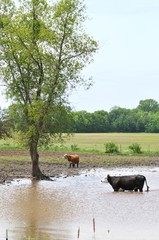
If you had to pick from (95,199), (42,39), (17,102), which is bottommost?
(95,199)

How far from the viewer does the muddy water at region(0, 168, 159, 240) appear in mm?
15898

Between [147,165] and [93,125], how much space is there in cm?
9469

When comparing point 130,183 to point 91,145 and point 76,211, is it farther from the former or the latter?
point 91,145

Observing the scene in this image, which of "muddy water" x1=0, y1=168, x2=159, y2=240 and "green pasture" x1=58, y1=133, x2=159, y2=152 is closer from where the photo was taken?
"muddy water" x1=0, y1=168, x2=159, y2=240

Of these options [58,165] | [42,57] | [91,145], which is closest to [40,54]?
[42,57]

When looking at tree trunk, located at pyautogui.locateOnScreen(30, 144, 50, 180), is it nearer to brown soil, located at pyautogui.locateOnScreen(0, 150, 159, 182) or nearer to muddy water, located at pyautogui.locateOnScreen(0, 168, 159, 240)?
brown soil, located at pyautogui.locateOnScreen(0, 150, 159, 182)

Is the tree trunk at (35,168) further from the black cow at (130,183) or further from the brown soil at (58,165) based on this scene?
the black cow at (130,183)

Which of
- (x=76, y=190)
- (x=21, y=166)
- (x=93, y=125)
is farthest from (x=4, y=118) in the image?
(x=93, y=125)

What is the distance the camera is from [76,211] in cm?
2056

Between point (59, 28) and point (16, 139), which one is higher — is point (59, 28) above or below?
above

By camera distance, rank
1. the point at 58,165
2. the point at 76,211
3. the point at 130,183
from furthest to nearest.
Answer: the point at 58,165 < the point at 130,183 < the point at 76,211

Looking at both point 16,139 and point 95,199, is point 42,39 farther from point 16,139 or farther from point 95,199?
point 95,199

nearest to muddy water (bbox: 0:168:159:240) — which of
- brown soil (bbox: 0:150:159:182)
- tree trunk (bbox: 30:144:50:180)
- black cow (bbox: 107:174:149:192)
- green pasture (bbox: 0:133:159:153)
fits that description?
black cow (bbox: 107:174:149:192)

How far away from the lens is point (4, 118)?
45969 mm
